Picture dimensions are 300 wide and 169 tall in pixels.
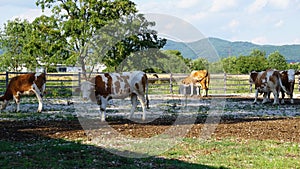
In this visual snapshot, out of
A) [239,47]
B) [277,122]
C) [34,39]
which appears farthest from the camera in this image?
[239,47]

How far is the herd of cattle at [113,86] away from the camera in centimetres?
1587

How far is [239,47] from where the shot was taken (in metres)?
188

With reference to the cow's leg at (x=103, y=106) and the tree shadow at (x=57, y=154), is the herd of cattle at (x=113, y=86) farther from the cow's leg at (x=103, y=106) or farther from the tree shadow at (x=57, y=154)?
the tree shadow at (x=57, y=154)

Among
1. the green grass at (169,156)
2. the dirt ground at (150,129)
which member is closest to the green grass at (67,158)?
the green grass at (169,156)

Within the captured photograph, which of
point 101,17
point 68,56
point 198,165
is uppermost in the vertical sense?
point 101,17

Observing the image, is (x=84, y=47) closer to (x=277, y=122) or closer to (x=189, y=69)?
(x=189, y=69)

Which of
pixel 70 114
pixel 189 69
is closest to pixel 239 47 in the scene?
pixel 189 69

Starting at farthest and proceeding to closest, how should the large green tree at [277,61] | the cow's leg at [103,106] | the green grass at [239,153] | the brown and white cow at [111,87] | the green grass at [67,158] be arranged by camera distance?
1. the large green tree at [277,61]
2. the brown and white cow at [111,87]
3. the cow's leg at [103,106]
4. the green grass at [239,153]
5. the green grass at [67,158]

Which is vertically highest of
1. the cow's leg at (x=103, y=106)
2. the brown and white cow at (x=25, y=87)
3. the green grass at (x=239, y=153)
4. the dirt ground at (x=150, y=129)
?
the brown and white cow at (x=25, y=87)

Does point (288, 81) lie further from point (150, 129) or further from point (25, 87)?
point (25, 87)

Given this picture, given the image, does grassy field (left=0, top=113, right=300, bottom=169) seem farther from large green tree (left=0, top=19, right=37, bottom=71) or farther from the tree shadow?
large green tree (left=0, top=19, right=37, bottom=71)

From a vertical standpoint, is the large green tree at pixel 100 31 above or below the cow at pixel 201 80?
above

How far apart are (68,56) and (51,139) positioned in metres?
30.4

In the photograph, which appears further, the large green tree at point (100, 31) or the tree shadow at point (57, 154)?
the large green tree at point (100, 31)
